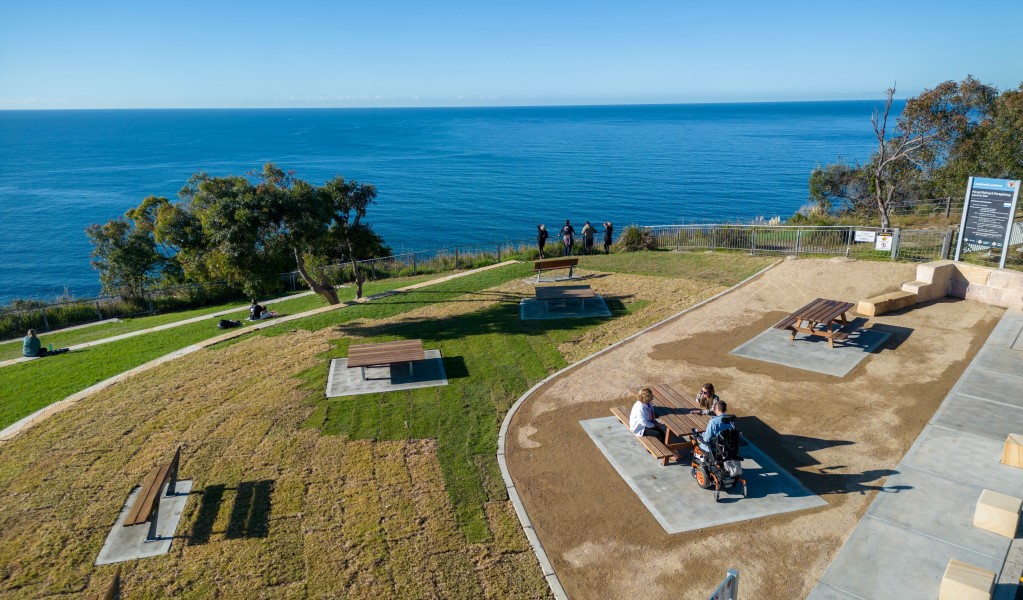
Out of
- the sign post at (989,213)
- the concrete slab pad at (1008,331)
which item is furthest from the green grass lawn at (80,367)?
the sign post at (989,213)

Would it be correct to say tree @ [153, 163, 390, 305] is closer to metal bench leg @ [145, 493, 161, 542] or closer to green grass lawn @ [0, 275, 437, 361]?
green grass lawn @ [0, 275, 437, 361]

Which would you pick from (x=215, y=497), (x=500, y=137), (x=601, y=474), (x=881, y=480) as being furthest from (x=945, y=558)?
(x=500, y=137)

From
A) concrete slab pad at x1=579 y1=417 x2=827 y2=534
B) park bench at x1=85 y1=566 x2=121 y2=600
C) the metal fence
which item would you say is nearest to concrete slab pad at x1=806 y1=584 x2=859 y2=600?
concrete slab pad at x1=579 y1=417 x2=827 y2=534

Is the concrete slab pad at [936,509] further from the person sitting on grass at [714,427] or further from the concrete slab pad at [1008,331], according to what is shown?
the concrete slab pad at [1008,331]

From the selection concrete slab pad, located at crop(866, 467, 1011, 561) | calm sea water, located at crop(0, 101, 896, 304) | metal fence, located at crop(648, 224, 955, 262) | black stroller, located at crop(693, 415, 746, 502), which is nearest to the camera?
concrete slab pad, located at crop(866, 467, 1011, 561)

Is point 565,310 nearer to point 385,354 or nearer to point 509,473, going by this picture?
point 385,354

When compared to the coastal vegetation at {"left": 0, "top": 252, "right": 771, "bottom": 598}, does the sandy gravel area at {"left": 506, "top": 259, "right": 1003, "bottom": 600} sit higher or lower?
higher
